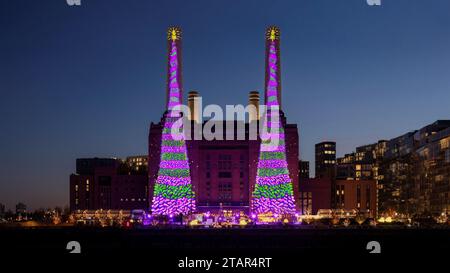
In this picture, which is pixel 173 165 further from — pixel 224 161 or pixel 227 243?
pixel 227 243

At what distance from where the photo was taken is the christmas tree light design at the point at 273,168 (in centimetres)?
14750

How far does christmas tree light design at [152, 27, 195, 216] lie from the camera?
148125mm

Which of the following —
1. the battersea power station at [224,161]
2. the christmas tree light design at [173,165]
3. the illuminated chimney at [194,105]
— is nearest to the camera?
the christmas tree light design at [173,165]

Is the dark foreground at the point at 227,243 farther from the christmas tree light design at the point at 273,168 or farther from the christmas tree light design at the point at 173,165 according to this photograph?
the christmas tree light design at the point at 173,165

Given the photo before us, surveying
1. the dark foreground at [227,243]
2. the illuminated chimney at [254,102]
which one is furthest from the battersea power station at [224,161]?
the dark foreground at [227,243]

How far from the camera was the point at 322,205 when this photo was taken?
197000 mm

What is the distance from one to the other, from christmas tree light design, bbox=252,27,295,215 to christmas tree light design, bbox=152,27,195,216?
45.6 feet

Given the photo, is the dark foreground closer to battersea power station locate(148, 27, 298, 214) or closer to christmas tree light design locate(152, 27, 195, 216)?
christmas tree light design locate(152, 27, 195, 216)

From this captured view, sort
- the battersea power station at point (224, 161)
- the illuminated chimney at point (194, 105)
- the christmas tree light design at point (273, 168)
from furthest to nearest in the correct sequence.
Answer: the illuminated chimney at point (194, 105) → the battersea power station at point (224, 161) → the christmas tree light design at point (273, 168)

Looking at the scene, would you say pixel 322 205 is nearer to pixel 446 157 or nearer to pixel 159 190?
pixel 446 157

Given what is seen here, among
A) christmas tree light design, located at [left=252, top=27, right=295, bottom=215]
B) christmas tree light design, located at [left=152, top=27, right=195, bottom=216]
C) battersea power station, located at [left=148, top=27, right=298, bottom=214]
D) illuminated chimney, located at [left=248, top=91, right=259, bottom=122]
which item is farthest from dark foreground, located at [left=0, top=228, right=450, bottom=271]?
illuminated chimney, located at [left=248, top=91, right=259, bottom=122]

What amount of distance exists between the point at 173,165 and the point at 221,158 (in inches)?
1651
